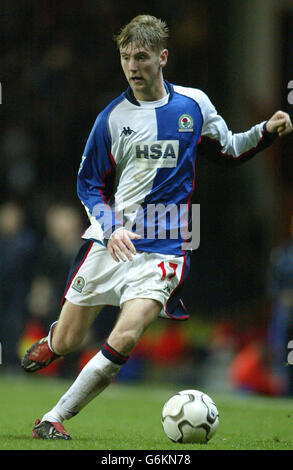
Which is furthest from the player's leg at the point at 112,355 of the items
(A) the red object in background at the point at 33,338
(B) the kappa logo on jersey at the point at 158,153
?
(A) the red object in background at the point at 33,338

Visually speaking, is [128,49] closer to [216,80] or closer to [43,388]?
[43,388]

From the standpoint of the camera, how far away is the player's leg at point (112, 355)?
5.21 metres

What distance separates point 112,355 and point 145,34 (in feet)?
6.25

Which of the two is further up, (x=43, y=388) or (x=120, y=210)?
(x=120, y=210)

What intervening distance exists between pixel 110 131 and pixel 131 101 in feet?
0.82

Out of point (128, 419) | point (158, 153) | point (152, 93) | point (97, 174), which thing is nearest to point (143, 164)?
point (158, 153)

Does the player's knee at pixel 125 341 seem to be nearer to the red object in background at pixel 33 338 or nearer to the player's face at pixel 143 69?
the player's face at pixel 143 69

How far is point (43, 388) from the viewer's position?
1011 centimetres

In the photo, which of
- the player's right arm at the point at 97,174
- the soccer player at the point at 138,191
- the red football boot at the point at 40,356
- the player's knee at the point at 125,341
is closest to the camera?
the player's knee at the point at 125,341

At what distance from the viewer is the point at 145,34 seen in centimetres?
546

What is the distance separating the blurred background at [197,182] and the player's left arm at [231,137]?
4.56 meters
